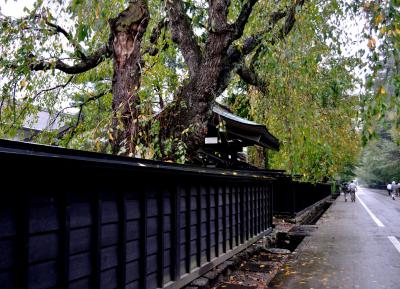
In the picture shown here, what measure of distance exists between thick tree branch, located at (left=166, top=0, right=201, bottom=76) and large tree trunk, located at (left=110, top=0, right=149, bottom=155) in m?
1.14

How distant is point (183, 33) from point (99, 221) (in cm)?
670

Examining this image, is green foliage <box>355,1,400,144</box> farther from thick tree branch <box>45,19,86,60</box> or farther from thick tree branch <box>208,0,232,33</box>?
thick tree branch <box>45,19,86,60</box>

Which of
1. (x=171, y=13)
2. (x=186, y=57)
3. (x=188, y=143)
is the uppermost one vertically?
(x=171, y=13)

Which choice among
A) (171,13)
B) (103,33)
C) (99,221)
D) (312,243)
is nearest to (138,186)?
(99,221)

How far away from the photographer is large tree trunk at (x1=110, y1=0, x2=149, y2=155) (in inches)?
346

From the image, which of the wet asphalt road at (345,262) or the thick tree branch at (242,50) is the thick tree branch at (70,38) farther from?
the wet asphalt road at (345,262)

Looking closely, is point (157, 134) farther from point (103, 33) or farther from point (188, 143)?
point (103, 33)

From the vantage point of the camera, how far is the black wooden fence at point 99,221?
3604 millimetres

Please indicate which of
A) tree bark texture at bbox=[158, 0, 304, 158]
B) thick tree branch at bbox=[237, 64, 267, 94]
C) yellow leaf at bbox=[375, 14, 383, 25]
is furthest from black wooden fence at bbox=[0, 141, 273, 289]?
thick tree branch at bbox=[237, 64, 267, 94]

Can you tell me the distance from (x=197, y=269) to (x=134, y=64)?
4.69 metres

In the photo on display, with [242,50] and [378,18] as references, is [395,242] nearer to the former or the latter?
[242,50]

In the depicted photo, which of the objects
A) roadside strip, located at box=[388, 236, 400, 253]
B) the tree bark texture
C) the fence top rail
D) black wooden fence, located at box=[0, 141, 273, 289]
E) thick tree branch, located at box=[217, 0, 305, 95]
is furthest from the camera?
roadside strip, located at box=[388, 236, 400, 253]

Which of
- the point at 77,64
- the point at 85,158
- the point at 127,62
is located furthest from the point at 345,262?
the point at 77,64

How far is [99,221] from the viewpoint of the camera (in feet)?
15.4
